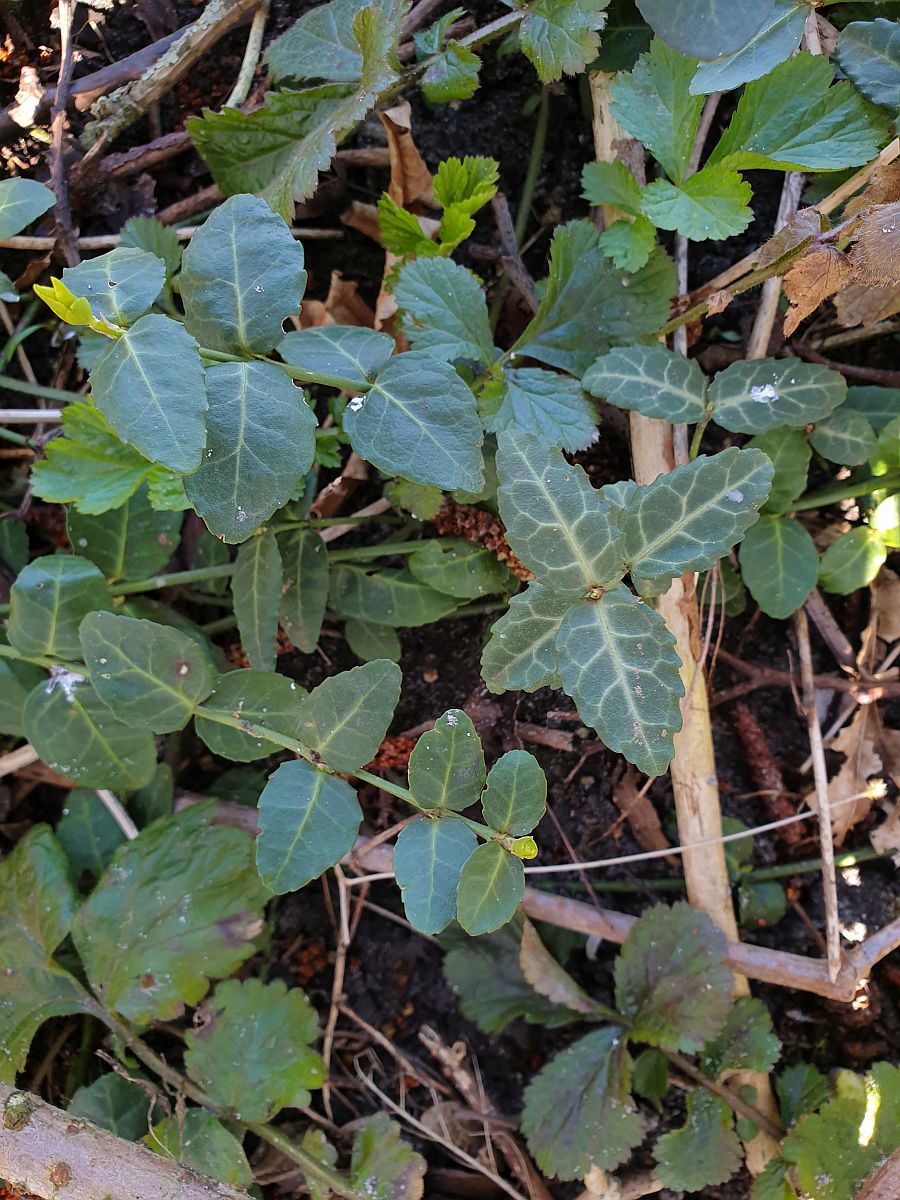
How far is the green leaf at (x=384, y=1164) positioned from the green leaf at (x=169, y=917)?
1.51 ft

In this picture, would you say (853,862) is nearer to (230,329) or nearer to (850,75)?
(850,75)

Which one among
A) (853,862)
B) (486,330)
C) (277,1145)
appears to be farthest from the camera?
(853,862)

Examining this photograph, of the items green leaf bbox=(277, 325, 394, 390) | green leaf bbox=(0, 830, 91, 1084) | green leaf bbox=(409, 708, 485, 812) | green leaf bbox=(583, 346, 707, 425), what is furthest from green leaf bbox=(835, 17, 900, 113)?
green leaf bbox=(0, 830, 91, 1084)

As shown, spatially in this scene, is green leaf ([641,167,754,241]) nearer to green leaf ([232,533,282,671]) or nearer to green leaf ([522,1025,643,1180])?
green leaf ([232,533,282,671])

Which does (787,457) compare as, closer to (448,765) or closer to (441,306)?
(441,306)

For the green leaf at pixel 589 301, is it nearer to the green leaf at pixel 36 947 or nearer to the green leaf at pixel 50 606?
the green leaf at pixel 50 606

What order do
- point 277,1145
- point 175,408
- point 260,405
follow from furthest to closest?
point 277,1145, point 260,405, point 175,408

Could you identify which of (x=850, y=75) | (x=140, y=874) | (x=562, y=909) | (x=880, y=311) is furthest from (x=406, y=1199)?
(x=850, y=75)

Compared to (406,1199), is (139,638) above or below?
above

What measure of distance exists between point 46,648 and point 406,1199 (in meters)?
1.30

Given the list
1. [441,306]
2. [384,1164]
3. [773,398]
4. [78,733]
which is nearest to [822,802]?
[773,398]

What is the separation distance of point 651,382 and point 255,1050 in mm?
1545

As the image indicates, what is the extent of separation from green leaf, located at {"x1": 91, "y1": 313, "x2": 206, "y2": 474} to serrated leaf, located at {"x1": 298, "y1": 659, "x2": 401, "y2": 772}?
0.46m

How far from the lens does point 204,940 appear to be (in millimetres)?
1937
